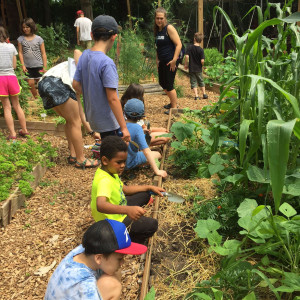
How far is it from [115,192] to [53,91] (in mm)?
1739

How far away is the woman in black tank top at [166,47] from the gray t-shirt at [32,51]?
6.90 feet

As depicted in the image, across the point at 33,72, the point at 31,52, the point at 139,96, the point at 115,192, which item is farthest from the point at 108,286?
the point at 33,72

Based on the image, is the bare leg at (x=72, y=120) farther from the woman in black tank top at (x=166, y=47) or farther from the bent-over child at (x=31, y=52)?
the bent-over child at (x=31, y=52)

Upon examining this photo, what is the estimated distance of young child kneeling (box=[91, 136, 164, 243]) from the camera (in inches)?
88.8

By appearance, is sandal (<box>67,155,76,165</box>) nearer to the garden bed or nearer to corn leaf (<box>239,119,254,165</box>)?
the garden bed

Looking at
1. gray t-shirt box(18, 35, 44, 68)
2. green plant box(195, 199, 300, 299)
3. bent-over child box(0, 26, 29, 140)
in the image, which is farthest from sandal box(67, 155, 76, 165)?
gray t-shirt box(18, 35, 44, 68)

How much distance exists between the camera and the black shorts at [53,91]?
369 centimetres

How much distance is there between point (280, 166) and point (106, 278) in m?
1.01

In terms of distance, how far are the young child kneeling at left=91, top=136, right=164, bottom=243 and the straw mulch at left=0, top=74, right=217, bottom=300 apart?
188 mm

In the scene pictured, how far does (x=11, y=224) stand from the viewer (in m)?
2.98

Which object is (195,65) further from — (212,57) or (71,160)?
(71,160)

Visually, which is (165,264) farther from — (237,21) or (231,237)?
(237,21)

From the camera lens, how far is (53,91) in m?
3.68

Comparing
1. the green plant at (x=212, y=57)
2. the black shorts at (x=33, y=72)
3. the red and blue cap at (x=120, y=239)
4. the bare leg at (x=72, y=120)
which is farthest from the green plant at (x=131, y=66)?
the red and blue cap at (x=120, y=239)
